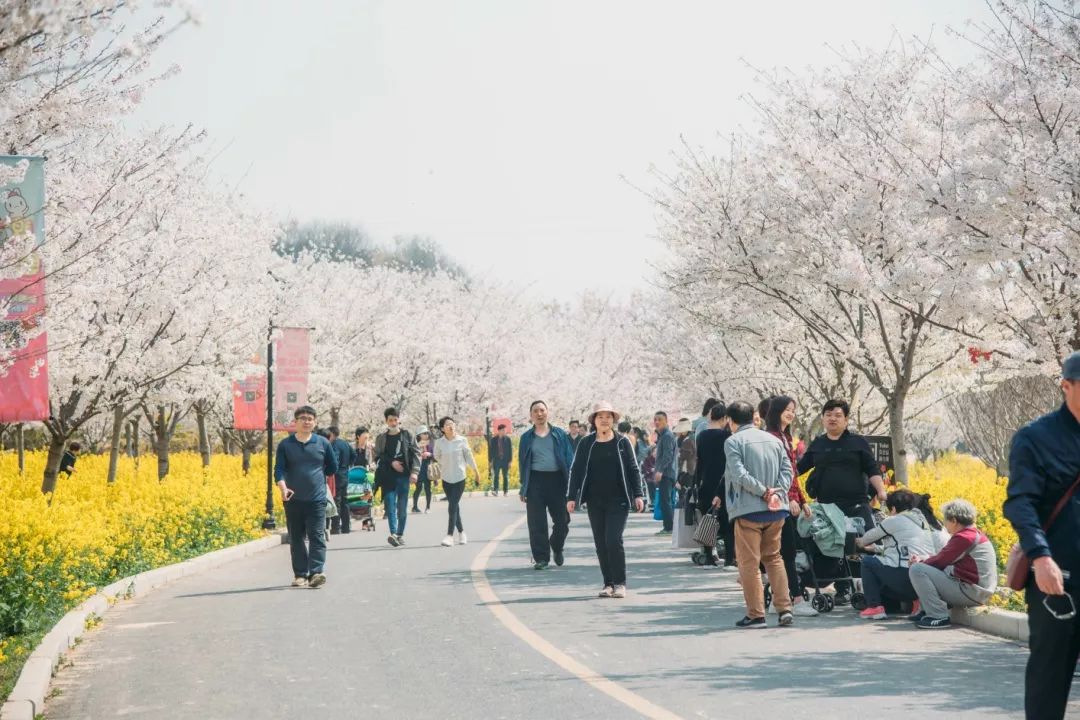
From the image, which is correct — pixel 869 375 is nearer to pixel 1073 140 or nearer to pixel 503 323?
pixel 1073 140

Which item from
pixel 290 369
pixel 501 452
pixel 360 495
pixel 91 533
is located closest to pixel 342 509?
pixel 360 495

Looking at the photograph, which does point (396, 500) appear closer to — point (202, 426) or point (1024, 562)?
point (202, 426)

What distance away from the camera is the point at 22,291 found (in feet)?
37.6

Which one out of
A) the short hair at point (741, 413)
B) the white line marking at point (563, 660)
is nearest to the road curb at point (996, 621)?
the short hair at point (741, 413)

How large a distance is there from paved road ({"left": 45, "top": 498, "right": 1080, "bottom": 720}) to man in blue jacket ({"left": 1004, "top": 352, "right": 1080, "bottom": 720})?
195 centimetres

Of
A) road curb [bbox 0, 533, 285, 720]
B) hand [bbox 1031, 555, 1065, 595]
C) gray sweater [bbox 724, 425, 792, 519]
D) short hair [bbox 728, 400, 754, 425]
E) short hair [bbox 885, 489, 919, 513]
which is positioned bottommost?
road curb [bbox 0, 533, 285, 720]

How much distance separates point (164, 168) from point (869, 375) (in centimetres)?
1016

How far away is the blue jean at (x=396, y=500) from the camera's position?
1988 cm

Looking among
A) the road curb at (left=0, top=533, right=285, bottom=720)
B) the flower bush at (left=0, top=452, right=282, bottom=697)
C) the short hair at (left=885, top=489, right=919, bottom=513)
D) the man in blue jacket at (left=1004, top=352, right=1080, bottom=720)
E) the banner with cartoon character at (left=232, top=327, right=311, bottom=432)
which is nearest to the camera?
the man in blue jacket at (left=1004, top=352, right=1080, bottom=720)

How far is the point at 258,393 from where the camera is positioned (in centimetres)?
2786

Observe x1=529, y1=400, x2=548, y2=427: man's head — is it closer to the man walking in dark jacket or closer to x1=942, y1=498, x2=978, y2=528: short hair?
x1=942, y1=498, x2=978, y2=528: short hair

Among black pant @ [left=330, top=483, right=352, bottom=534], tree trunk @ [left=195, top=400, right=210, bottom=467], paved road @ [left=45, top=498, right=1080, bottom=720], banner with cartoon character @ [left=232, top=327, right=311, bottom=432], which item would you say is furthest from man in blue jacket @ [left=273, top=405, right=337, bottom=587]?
tree trunk @ [left=195, top=400, right=210, bottom=467]

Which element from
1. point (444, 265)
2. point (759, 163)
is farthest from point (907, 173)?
point (444, 265)

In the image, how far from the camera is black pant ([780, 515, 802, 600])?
11617 millimetres
